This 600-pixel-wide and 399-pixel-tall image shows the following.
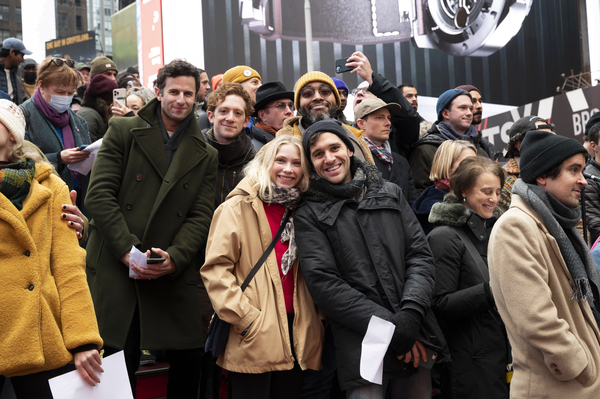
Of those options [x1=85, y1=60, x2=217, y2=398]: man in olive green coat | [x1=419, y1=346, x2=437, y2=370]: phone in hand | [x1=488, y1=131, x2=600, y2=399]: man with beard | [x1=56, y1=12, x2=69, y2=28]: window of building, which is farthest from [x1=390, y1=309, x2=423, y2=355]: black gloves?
[x1=56, y1=12, x2=69, y2=28]: window of building

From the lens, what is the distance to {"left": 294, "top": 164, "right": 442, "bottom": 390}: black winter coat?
9.40 feet

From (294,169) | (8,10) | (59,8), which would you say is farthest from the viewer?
(59,8)

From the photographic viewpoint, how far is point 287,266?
3098 mm

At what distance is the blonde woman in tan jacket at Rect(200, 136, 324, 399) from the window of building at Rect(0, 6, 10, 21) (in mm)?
76337

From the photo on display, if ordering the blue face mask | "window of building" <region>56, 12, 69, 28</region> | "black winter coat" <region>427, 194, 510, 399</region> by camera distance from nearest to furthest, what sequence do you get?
"black winter coat" <region>427, 194, 510, 399</region>, the blue face mask, "window of building" <region>56, 12, 69, 28</region>

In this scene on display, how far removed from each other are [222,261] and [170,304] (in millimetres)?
578

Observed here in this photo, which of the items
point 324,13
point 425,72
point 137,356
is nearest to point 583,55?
point 425,72

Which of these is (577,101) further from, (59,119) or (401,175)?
(59,119)

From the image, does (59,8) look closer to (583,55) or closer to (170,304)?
(583,55)

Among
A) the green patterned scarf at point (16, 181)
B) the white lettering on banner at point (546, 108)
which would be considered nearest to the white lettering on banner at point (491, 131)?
the white lettering on banner at point (546, 108)

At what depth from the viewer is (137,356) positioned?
3361 mm

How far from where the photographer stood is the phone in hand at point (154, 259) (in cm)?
321

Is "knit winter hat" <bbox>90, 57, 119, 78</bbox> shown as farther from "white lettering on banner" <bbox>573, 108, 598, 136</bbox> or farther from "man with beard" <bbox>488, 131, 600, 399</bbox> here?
"white lettering on banner" <bbox>573, 108, 598, 136</bbox>

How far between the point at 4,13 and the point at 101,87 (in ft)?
241
